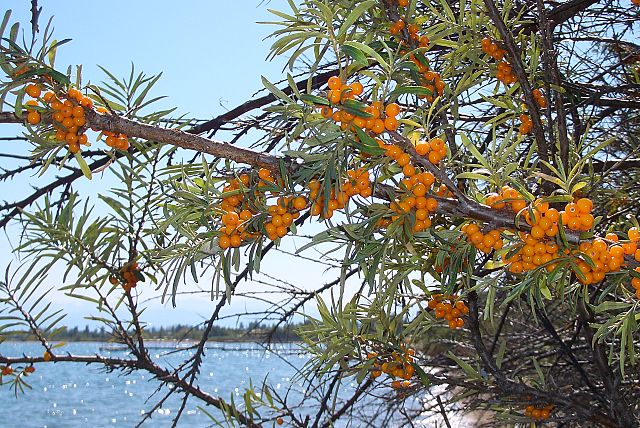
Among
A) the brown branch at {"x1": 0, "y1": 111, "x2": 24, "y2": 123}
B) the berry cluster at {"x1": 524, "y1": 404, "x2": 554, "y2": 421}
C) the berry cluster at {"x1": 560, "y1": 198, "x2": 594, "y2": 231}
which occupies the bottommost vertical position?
the berry cluster at {"x1": 524, "y1": 404, "x2": 554, "y2": 421}

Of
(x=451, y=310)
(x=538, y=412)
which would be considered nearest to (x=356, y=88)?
(x=451, y=310)

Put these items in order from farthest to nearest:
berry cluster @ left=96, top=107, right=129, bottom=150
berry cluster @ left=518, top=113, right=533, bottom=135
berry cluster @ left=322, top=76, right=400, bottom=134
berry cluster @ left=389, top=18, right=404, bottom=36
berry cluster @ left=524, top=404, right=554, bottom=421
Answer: berry cluster @ left=524, top=404, right=554, bottom=421
berry cluster @ left=518, top=113, right=533, bottom=135
berry cluster @ left=389, top=18, right=404, bottom=36
berry cluster @ left=96, top=107, right=129, bottom=150
berry cluster @ left=322, top=76, right=400, bottom=134

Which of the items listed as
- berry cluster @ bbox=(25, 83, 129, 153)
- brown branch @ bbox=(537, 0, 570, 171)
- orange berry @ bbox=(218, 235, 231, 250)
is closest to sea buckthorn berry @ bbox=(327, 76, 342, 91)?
orange berry @ bbox=(218, 235, 231, 250)

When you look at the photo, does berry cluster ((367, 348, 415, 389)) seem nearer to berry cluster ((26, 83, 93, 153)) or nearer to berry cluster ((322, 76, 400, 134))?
berry cluster ((322, 76, 400, 134))

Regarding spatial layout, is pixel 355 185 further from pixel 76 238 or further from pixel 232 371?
pixel 232 371

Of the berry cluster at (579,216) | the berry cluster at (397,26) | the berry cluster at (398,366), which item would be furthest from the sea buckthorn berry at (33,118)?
the berry cluster at (398,366)

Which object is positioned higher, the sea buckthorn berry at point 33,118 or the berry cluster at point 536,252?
the sea buckthorn berry at point 33,118

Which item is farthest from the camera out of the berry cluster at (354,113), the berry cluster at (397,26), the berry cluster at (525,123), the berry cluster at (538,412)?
the berry cluster at (538,412)

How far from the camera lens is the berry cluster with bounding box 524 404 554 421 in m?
1.46

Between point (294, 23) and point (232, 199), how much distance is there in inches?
12.3

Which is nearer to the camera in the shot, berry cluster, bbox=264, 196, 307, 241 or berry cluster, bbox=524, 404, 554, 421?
berry cluster, bbox=264, 196, 307, 241

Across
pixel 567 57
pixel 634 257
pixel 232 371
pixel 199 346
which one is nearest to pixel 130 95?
pixel 634 257

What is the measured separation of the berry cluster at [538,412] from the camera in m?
1.46

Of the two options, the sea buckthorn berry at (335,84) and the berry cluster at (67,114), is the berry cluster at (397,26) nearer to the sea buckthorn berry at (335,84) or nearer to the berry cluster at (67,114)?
the sea buckthorn berry at (335,84)
